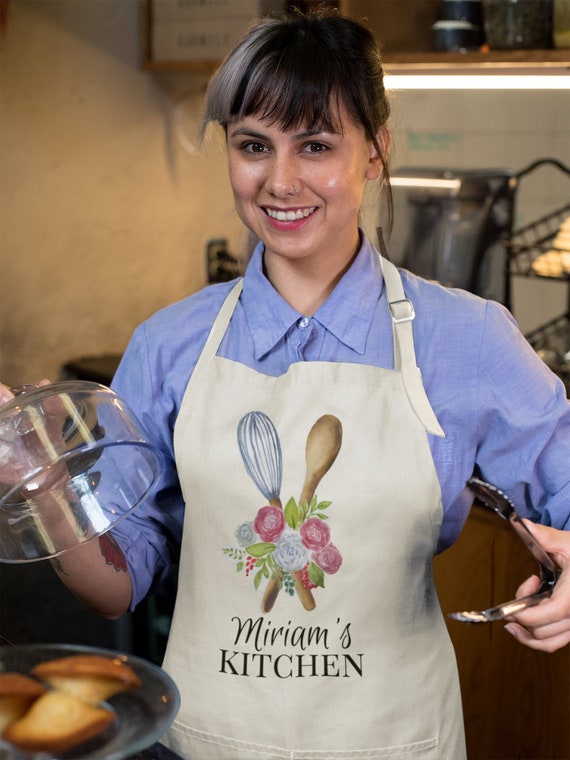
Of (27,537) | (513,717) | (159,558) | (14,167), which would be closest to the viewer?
(27,537)

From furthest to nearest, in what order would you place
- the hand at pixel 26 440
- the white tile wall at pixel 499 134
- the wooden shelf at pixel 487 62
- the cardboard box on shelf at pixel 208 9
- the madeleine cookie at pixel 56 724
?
1. the white tile wall at pixel 499 134
2. the cardboard box on shelf at pixel 208 9
3. the wooden shelf at pixel 487 62
4. the hand at pixel 26 440
5. the madeleine cookie at pixel 56 724

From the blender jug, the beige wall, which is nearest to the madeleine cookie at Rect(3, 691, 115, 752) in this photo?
the blender jug

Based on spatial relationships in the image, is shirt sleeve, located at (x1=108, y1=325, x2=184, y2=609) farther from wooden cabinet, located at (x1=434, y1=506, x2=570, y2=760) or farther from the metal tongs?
wooden cabinet, located at (x1=434, y1=506, x2=570, y2=760)

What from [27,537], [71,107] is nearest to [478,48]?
[71,107]

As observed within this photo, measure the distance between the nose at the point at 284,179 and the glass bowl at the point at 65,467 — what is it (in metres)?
0.35

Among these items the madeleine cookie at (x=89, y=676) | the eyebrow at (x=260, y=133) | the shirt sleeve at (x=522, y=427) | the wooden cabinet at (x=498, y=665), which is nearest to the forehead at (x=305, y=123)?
the eyebrow at (x=260, y=133)

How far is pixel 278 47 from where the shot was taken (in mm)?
1231

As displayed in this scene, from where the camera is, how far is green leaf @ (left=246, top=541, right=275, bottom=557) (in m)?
1.23

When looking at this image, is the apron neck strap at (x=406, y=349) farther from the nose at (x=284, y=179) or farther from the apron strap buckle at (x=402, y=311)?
the nose at (x=284, y=179)

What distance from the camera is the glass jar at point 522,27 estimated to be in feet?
5.85

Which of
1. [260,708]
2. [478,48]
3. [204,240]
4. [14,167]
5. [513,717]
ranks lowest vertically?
[513,717]

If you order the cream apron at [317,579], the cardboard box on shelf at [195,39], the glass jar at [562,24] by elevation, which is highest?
the cardboard box on shelf at [195,39]

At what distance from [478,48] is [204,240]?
1202mm

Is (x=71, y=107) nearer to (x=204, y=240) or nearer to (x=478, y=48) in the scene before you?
(x=204, y=240)
